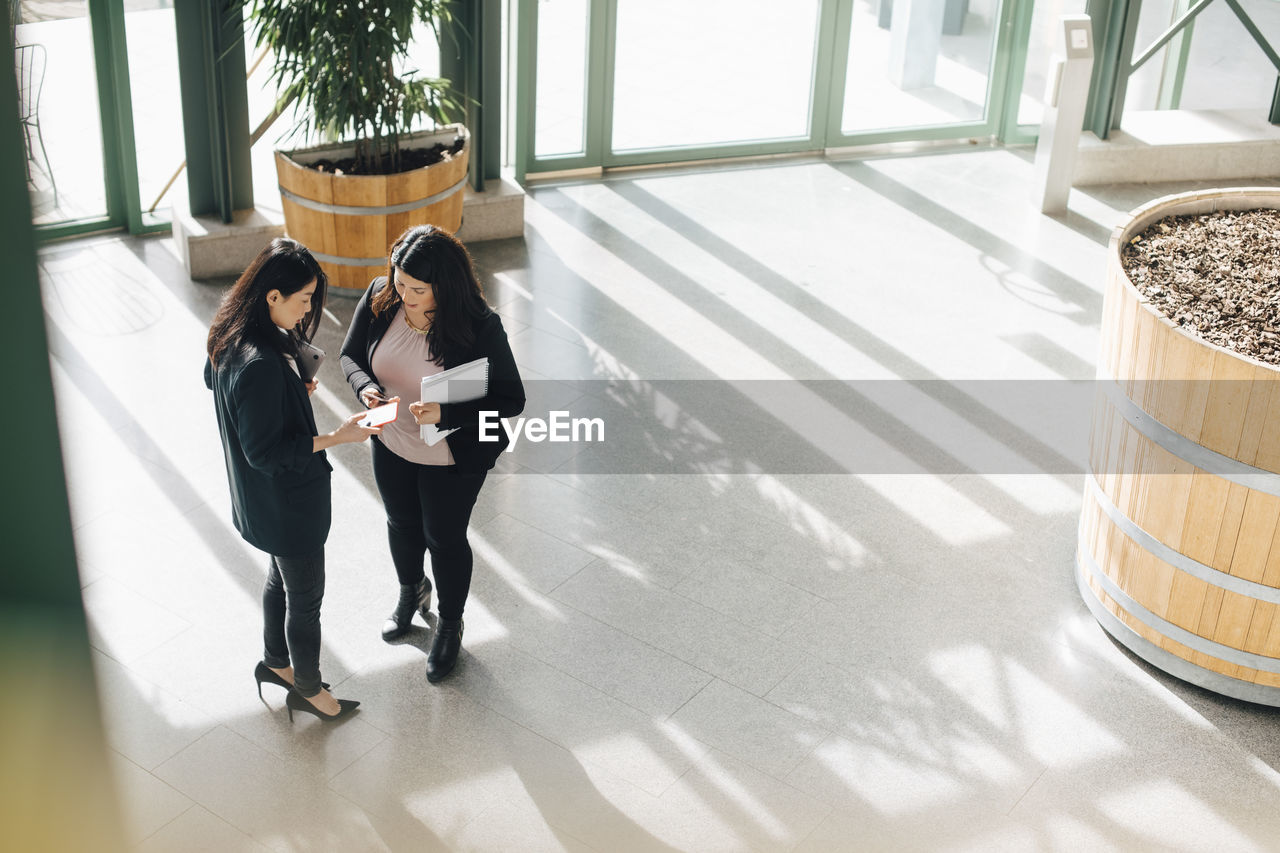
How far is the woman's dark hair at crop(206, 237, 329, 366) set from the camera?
3785 millimetres

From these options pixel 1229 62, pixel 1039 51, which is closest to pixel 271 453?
pixel 1039 51

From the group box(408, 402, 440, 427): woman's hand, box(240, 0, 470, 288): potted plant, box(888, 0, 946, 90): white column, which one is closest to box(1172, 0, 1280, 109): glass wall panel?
box(888, 0, 946, 90): white column

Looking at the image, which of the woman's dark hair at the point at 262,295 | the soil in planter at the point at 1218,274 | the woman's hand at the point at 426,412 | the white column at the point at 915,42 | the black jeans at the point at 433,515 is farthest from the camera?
the white column at the point at 915,42

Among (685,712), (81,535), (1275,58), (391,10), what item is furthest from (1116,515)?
(1275,58)

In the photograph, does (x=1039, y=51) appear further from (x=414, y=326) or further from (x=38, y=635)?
(x=38, y=635)

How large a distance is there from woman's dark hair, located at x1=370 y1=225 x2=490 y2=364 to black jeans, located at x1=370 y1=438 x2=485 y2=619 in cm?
40

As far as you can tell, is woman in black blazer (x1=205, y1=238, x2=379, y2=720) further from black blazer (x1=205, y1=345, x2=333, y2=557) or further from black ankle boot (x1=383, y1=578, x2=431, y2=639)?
black ankle boot (x1=383, y1=578, x2=431, y2=639)

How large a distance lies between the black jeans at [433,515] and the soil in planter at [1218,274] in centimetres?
245

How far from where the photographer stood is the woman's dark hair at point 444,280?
4062mm

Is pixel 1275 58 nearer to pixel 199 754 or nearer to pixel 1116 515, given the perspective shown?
pixel 1116 515

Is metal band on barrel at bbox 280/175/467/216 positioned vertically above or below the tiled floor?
above

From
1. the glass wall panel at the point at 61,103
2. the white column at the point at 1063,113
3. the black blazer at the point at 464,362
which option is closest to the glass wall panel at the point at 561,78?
the glass wall panel at the point at 61,103

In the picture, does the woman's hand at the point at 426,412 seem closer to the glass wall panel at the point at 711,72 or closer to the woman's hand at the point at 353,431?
the woman's hand at the point at 353,431

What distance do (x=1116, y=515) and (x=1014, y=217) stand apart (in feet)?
14.7
